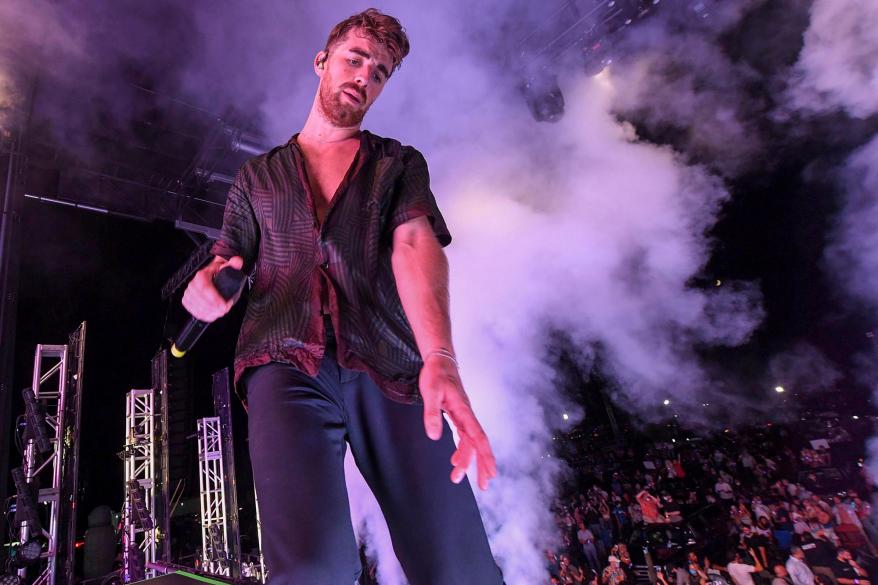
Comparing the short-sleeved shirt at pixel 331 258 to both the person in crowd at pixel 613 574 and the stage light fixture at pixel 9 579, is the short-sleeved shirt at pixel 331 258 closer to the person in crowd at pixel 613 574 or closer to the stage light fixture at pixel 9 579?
the stage light fixture at pixel 9 579

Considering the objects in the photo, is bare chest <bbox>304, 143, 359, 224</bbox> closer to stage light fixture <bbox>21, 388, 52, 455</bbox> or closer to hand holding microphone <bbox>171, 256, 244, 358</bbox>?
hand holding microphone <bbox>171, 256, 244, 358</bbox>

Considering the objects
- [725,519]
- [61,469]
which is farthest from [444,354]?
[725,519]

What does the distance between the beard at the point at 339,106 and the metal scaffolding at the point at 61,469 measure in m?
7.66

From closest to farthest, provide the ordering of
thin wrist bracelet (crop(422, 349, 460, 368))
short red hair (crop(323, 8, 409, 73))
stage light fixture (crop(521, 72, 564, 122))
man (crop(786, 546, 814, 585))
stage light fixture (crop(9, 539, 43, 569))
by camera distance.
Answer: thin wrist bracelet (crop(422, 349, 460, 368)) < short red hair (crop(323, 8, 409, 73)) < man (crop(786, 546, 814, 585)) < stage light fixture (crop(9, 539, 43, 569)) < stage light fixture (crop(521, 72, 564, 122))

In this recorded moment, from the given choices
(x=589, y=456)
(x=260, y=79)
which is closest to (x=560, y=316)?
(x=589, y=456)

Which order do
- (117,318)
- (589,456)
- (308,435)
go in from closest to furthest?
(308,435)
(117,318)
(589,456)

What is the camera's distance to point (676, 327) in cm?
966

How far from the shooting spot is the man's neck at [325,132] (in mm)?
1315

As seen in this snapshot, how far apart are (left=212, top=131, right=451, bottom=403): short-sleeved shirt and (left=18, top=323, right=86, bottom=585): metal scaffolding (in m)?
7.55

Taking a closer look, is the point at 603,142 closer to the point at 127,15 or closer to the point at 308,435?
the point at 127,15

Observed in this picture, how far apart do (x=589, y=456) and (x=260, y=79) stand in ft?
36.1

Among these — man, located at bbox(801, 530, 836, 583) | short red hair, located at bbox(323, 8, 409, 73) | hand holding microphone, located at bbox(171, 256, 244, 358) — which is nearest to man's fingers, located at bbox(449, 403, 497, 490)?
hand holding microphone, located at bbox(171, 256, 244, 358)

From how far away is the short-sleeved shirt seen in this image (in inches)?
37.6

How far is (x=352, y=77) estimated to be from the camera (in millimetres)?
1252
